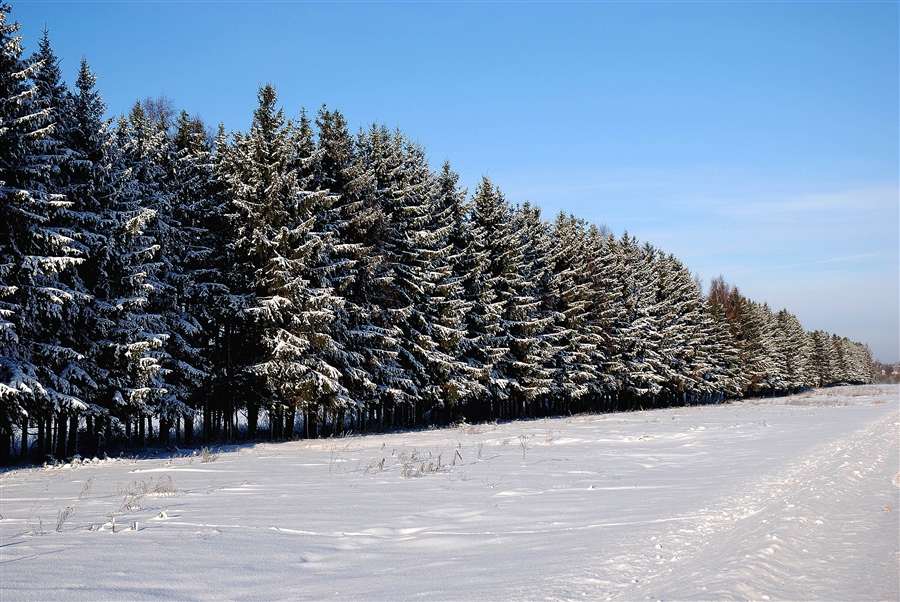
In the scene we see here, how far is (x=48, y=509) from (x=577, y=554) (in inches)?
283

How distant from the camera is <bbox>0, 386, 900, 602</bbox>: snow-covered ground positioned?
497 cm

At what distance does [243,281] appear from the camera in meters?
25.1

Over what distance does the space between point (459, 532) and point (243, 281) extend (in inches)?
794

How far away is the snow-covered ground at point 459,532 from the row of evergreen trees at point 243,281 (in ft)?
21.7

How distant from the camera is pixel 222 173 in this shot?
26562 millimetres

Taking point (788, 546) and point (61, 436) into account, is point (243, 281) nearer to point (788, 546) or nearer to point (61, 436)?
point (61, 436)

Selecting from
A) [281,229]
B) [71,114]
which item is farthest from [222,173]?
[71,114]

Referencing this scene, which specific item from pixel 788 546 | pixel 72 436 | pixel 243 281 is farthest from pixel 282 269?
pixel 788 546

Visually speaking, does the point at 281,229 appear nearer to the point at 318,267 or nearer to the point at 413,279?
the point at 318,267

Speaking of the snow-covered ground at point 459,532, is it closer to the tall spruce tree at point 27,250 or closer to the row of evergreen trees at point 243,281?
the tall spruce tree at point 27,250

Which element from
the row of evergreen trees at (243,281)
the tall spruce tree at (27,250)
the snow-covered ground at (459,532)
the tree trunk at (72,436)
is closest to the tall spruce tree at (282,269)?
the row of evergreen trees at (243,281)

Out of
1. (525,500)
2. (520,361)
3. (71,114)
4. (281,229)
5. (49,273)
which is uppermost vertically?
(71,114)

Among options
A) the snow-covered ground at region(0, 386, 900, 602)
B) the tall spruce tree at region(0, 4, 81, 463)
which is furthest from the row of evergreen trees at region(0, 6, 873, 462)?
the snow-covered ground at region(0, 386, 900, 602)

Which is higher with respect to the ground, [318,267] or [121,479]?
[318,267]
